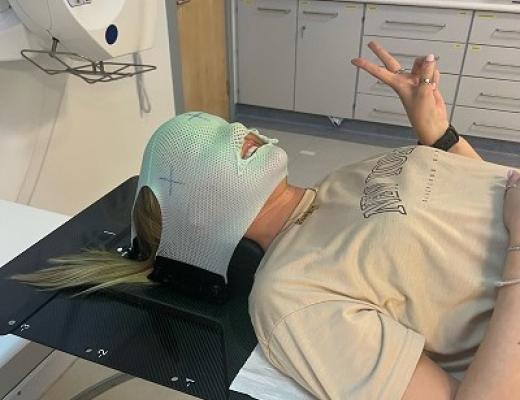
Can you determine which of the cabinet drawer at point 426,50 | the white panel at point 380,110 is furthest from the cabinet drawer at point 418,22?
the white panel at point 380,110

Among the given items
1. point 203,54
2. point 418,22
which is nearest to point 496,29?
point 418,22

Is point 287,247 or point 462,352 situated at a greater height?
point 287,247

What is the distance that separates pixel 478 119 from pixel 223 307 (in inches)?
106

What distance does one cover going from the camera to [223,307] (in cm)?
106

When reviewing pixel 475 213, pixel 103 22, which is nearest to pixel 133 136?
pixel 103 22

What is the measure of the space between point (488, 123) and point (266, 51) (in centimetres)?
152

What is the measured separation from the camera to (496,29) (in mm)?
2941

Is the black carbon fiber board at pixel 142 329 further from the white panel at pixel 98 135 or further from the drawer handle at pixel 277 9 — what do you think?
the drawer handle at pixel 277 9

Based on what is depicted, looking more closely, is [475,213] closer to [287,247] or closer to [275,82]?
[287,247]

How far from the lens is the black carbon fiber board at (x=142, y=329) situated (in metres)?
0.91

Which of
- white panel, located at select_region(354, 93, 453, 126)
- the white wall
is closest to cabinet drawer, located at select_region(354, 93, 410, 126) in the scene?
white panel, located at select_region(354, 93, 453, 126)

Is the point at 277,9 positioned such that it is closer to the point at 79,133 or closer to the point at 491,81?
the point at 491,81

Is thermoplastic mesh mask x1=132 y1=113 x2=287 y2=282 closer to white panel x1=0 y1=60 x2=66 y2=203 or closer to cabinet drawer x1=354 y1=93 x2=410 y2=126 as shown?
white panel x1=0 y1=60 x2=66 y2=203

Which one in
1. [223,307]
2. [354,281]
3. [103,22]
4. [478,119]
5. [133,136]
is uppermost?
[103,22]
